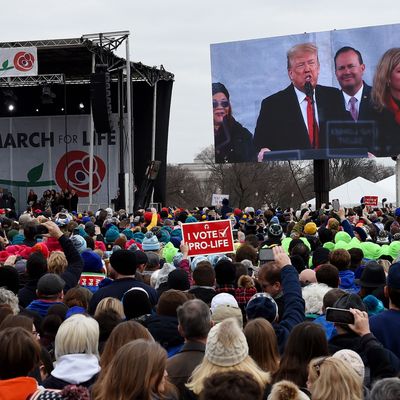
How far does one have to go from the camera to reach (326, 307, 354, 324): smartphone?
4871mm

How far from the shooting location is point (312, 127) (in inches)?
1164

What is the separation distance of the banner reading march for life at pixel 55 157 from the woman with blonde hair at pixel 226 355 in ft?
99.9

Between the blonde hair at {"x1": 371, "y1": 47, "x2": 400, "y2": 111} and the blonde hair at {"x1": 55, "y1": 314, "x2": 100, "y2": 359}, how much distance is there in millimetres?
24636

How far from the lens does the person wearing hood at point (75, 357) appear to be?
15.4 ft

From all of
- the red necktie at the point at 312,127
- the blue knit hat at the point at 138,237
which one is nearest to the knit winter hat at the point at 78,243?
the blue knit hat at the point at 138,237

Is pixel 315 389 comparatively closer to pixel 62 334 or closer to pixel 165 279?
pixel 62 334

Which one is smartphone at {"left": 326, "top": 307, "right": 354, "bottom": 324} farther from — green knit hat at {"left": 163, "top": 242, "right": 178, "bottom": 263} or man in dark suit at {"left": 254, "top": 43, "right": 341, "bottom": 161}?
man in dark suit at {"left": 254, "top": 43, "right": 341, "bottom": 161}

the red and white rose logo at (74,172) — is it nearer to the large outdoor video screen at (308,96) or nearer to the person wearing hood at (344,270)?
the large outdoor video screen at (308,96)

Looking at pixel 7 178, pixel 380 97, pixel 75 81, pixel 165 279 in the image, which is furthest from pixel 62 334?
pixel 7 178

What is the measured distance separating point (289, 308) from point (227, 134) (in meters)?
25.3

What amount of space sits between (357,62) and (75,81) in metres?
10.2

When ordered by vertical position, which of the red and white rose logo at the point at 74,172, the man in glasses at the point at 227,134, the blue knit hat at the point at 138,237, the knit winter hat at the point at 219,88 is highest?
the knit winter hat at the point at 219,88

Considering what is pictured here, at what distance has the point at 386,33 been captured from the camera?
28734mm

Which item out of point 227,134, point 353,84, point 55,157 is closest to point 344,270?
point 353,84
